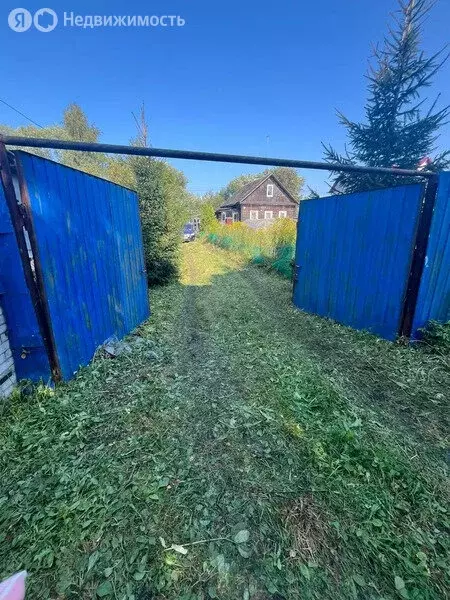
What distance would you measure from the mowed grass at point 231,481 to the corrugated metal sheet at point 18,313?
300mm

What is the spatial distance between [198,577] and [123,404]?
166 centimetres

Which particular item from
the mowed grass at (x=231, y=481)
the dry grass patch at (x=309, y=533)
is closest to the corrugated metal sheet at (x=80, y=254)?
the mowed grass at (x=231, y=481)

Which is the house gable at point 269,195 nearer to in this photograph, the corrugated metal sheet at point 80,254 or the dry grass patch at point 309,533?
the corrugated metal sheet at point 80,254

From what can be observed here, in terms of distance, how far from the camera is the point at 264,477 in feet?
6.50

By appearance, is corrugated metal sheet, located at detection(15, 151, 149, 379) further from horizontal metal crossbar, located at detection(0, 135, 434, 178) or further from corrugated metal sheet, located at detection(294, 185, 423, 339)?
corrugated metal sheet, located at detection(294, 185, 423, 339)

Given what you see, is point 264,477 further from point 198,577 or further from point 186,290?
point 186,290

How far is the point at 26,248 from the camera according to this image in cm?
248

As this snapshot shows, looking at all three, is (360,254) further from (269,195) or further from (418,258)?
(269,195)

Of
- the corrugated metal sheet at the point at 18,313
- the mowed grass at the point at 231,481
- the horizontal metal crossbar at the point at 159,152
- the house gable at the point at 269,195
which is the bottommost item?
the mowed grass at the point at 231,481

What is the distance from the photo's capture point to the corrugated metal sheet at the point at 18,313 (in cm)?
245

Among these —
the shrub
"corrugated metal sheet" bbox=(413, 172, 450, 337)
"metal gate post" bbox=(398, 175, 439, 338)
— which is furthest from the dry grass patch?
the shrub

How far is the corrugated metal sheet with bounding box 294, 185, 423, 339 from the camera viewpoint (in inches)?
154

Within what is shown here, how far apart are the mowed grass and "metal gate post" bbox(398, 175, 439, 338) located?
63 centimetres

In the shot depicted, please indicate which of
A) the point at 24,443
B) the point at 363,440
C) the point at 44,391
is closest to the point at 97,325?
the point at 44,391
